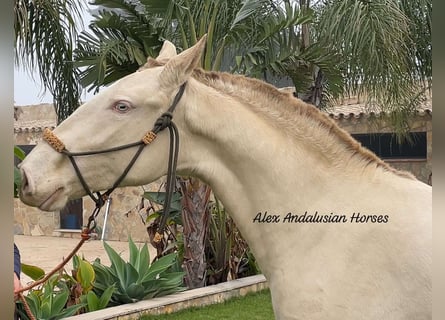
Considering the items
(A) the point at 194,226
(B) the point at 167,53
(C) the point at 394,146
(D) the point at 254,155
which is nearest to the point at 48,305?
(A) the point at 194,226

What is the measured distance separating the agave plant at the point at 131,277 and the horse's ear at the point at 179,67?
121 inches

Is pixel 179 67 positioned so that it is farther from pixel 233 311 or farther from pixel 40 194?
pixel 233 311

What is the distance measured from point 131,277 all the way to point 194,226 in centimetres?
85

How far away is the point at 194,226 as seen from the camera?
496 centimetres

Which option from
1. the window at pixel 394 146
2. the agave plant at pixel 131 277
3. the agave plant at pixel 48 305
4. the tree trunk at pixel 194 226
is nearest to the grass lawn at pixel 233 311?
the agave plant at pixel 131 277

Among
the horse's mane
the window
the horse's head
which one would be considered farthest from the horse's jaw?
the window

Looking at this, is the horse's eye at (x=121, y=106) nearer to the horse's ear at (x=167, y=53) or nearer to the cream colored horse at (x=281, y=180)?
the cream colored horse at (x=281, y=180)

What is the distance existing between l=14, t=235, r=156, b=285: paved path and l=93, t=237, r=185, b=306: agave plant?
3.28 meters

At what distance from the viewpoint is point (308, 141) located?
1.59m

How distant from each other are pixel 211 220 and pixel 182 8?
7.51 ft

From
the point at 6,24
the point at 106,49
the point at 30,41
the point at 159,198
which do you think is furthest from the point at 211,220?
the point at 6,24

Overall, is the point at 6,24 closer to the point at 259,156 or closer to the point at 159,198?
the point at 259,156

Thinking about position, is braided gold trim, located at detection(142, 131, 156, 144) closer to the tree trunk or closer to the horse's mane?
the horse's mane

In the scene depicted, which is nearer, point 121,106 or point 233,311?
point 121,106
